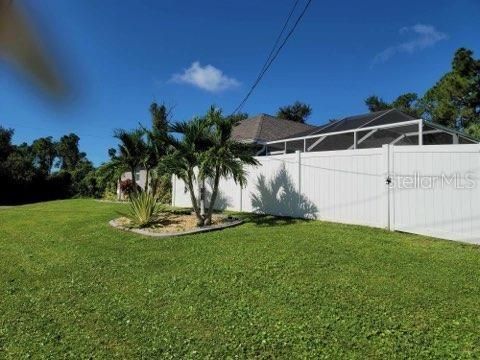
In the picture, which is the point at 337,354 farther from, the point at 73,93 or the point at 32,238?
the point at 32,238

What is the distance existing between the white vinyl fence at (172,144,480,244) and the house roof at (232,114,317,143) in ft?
18.6

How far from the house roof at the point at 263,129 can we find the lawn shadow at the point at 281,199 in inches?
191

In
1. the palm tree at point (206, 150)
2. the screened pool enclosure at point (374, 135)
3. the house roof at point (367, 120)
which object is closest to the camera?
the palm tree at point (206, 150)

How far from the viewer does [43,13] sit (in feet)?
3.16

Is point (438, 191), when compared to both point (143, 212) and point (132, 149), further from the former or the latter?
point (132, 149)

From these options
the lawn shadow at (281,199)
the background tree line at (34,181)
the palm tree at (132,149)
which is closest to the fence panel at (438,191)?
the lawn shadow at (281,199)

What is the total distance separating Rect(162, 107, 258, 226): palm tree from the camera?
34.3 feet

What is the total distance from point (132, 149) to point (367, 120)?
813cm

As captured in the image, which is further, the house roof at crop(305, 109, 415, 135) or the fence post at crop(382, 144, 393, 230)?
the house roof at crop(305, 109, 415, 135)

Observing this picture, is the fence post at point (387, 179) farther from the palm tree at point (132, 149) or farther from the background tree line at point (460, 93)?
the background tree line at point (460, 93)

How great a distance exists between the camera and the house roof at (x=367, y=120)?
490 inches

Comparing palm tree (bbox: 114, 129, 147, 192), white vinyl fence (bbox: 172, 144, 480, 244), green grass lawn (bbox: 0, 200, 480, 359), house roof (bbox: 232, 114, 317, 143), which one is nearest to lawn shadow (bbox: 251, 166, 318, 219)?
white vinyl fence (bbox: 172, 144, 480, 244)

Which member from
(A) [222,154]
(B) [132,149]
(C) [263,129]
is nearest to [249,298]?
(A) [222,154]

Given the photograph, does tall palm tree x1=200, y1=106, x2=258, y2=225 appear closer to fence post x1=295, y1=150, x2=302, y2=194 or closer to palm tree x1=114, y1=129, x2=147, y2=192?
fence post x1=295, y1=150, x2=302, y2=194
